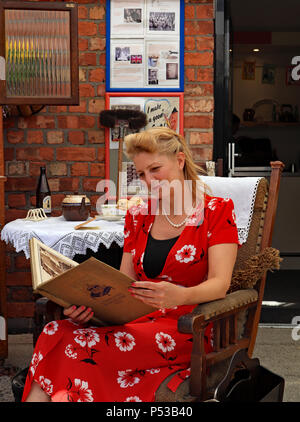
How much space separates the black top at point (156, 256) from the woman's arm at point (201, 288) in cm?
14

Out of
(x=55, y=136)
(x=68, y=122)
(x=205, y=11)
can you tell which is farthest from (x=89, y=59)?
(x=205, y=11)

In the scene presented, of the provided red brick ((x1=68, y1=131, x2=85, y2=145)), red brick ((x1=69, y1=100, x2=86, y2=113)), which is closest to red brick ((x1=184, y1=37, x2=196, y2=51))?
red brick ((x1=69, y1=100, x2=86, y2=113))

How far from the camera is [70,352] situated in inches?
58.6

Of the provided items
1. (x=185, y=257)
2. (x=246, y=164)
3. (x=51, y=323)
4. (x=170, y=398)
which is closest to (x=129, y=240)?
(x=185, y=257)

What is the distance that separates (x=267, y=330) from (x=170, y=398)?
2174mm

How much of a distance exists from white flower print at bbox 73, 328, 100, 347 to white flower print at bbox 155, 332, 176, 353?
0.58 ft

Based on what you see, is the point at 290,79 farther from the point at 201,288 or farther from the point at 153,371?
the point at 153,371

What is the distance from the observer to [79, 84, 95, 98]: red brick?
11.0ft

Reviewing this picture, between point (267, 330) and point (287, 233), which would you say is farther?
point (287, 233)

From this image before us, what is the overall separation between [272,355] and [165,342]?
1622mm

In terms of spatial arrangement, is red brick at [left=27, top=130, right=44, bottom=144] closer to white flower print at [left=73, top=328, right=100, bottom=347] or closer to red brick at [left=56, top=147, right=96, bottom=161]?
red brick at [left=56, top=147, right=96, bottom=161]

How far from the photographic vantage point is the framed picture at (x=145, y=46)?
10.9 ft

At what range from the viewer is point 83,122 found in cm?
338

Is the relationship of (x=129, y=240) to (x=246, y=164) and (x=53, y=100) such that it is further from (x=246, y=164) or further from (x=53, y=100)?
(x=246, y=164)
